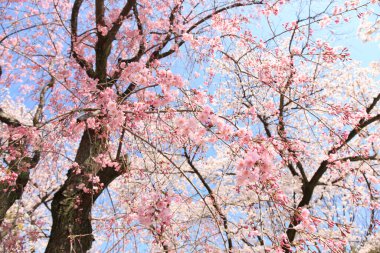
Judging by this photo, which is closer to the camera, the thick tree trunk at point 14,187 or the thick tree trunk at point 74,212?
the thick tree trunk at point 74,212

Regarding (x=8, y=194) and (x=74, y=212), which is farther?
(x=8, y=194)

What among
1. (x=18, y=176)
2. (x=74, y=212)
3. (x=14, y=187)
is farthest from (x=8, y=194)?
(x=74, y=212)

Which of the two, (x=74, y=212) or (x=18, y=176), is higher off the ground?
(x=18, y=176)

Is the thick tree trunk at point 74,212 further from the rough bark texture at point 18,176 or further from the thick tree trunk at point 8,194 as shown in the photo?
the thick tree trunk at point 8,194

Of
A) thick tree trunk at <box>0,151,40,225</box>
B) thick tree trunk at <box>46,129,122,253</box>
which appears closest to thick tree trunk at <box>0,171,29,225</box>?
thick tree trunk at <box>0,151,40,225</box>

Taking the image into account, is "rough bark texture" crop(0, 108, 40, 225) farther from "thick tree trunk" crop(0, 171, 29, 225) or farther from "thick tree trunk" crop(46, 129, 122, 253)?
"thick tree trunk" crop(46, 129, 122, 253)

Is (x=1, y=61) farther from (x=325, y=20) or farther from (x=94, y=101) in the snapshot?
(x=325, y=20)

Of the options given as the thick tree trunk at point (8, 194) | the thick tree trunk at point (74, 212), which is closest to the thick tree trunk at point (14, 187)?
the thick tree trunk at point (8, 194)

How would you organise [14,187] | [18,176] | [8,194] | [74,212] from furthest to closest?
[18,176] → [14,187] → [8,194] → [74,212]

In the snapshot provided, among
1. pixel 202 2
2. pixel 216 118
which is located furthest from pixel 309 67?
pixel 216 118

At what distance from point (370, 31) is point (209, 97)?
16.3ft

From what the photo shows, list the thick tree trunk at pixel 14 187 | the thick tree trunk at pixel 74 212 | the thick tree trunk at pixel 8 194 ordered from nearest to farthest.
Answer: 1. the thick tree trunk at pixel 74 212
2. the thick tree trunk at pixel 14 187
3. the thick tree trunk at pixel 8 194

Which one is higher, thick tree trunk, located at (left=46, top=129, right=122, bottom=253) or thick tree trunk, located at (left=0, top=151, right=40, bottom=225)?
thick tree trunk, located at (left=0, top=151, right=40, bottom=225)

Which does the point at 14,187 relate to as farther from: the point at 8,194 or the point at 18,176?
the point at 18,176
